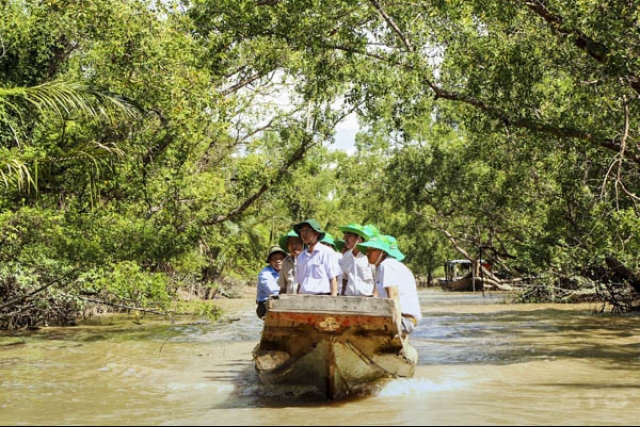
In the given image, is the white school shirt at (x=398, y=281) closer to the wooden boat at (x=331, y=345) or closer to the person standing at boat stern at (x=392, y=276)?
the person standing at boat stern at (x=392, y=276)

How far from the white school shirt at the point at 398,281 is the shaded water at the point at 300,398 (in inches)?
37.8

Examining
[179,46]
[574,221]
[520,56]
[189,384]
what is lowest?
[189,384]

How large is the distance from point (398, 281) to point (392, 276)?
17 centimetres

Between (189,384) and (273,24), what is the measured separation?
281 inches

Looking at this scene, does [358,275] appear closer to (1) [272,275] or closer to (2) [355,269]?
(2) [355,269]

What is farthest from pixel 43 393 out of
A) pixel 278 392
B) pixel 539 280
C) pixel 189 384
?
pixel 539 280

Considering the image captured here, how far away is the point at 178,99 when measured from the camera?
1608 centimetres

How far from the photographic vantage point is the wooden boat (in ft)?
27.6

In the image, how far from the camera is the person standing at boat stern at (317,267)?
29.8 feet

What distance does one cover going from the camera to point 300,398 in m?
9.16

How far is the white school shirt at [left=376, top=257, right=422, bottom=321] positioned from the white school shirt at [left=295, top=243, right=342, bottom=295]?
0.55m

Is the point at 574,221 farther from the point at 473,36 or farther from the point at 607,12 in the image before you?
the point at 607,12

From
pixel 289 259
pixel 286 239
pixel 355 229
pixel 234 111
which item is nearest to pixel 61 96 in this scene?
pixel 286 239

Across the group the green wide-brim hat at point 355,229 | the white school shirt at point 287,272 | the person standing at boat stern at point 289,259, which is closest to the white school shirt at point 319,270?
the green wide-brim hat at point 355,229
